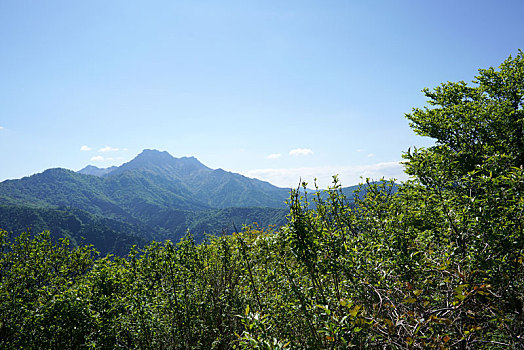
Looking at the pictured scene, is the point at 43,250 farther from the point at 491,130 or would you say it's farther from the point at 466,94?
the point at 466,94

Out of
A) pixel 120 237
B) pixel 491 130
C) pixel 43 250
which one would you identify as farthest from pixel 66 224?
pixel 491 130

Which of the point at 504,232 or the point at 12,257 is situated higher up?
the point at 504,232

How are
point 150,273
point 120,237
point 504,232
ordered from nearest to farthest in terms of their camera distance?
point 504,232 → point 150,273 → point 120,237

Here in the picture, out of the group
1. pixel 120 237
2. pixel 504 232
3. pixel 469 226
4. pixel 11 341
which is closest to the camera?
pixel 504 232

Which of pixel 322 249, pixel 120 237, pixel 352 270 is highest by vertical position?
pixel 322 249

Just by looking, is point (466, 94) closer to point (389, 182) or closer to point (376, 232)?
point (389, 182)

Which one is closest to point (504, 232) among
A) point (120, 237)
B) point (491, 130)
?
point (491, 130)

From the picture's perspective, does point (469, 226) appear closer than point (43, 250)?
Yes

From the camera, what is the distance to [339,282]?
4.88 m

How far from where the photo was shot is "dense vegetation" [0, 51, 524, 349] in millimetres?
2896

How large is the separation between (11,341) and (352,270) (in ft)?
26.2

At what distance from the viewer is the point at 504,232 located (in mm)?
3396

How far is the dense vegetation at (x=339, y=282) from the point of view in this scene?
2896 millimetres

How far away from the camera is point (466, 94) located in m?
17.9
